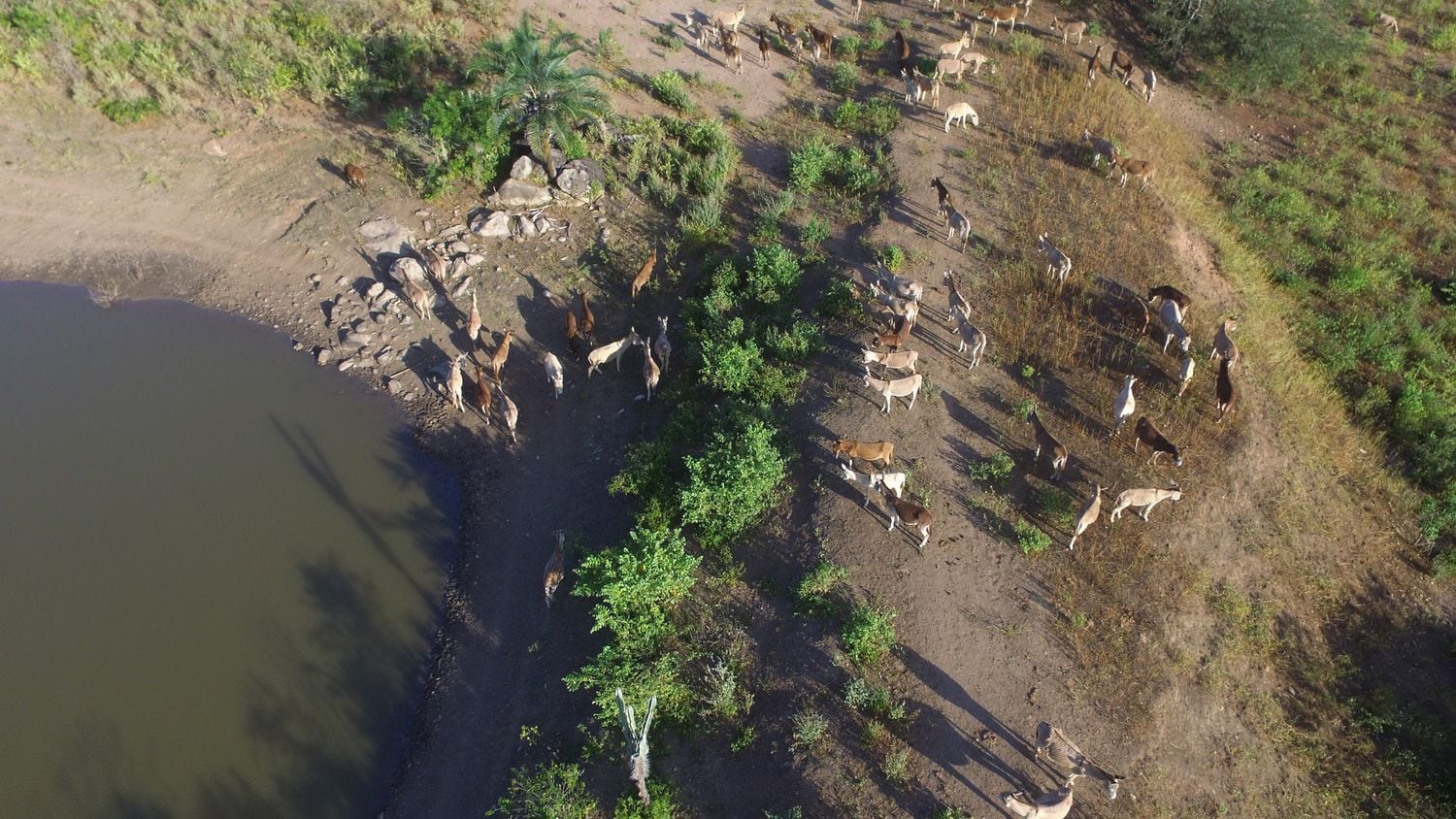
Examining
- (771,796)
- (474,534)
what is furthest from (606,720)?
(474,534)

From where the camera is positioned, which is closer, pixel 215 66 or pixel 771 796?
pixel 771 796

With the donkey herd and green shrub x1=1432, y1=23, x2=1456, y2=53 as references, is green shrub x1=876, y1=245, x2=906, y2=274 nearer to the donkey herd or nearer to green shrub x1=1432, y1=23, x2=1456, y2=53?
the donkey herd

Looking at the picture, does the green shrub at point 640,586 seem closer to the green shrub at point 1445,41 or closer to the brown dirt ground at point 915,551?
the brown dirt ground at point 915,551

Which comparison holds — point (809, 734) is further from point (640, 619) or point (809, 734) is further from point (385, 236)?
point (385, 236)

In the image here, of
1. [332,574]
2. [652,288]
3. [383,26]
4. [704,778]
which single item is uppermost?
[383,26]

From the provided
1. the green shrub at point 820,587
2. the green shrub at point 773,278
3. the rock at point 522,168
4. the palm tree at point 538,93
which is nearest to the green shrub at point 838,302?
the green shrub at point 773,278

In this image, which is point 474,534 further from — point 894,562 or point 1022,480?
point 1022,480
